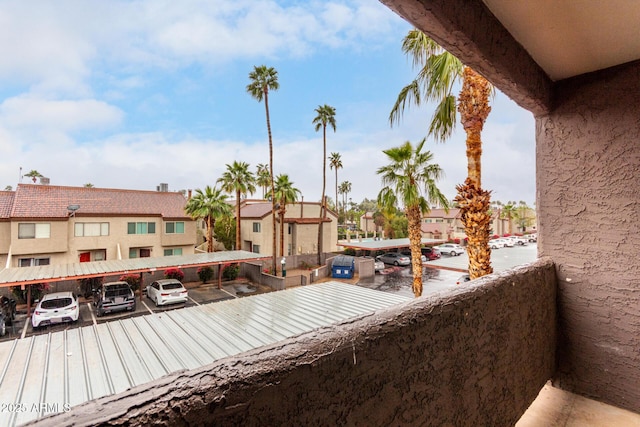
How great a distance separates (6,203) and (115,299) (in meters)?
11.6

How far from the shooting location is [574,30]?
2086 millimetres

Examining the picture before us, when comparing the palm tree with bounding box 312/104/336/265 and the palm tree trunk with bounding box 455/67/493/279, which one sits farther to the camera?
the palm tree with bounding box 312/104/336/265

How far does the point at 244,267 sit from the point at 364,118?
6758 cm

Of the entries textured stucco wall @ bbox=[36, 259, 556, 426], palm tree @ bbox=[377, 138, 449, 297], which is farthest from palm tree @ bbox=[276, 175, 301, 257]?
textured stucco wall @ bbox=[36, 259, 556, 426]

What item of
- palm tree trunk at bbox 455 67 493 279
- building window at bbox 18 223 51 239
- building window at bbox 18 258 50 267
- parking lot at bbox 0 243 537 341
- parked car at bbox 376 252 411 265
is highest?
palm tree trunk at bbox 455 67 493 279

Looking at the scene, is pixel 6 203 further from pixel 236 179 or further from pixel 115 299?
pixel 236 179

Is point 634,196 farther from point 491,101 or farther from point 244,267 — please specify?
point 244,267

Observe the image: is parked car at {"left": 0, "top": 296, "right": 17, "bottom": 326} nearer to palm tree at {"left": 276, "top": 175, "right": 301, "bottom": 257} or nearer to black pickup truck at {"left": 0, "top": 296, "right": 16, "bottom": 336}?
black pickup truck at {"left": 0, "top": 296, "right": 16, "bottom": 336}

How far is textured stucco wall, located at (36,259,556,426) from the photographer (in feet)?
2.46

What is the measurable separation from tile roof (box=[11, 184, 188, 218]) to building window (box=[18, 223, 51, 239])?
1.77ft

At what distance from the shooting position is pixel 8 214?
17.1 metres

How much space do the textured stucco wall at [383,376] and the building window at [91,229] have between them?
2330cm

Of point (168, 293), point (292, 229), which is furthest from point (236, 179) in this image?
point (168, 293)

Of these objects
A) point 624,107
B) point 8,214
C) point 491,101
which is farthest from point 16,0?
point 8,214
